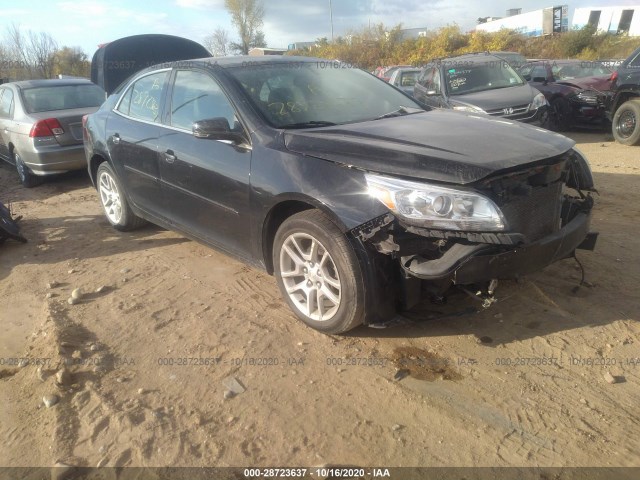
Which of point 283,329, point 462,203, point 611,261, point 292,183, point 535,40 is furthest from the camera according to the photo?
point 535,40

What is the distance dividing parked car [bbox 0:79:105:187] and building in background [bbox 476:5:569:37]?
34953 mm

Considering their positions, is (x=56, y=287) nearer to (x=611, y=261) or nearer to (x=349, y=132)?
(x=349, y=132)

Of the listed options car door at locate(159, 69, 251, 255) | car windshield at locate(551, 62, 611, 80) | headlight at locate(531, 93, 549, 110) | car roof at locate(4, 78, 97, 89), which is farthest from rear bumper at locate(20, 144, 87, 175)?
car windshield at locate(551, 62, 611, 80)

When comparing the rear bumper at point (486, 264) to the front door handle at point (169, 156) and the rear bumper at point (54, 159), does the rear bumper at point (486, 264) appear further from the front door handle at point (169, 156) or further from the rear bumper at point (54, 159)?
the rear bumper at point (54, 159)

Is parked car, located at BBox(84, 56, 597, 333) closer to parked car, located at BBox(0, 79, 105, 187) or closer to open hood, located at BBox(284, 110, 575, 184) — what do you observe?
open hood, located at BBox(284, 110, 575, 184)

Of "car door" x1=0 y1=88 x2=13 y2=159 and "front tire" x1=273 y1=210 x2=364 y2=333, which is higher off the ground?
"car door" x1=0 y1=88 x2=13 y2=159

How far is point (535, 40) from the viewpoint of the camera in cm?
3425

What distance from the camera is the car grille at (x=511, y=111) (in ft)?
27.4

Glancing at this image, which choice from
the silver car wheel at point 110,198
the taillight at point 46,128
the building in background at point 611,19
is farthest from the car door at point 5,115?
the building in background at point 611,19

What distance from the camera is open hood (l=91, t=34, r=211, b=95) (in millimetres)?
9227

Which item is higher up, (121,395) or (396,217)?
(396,217)

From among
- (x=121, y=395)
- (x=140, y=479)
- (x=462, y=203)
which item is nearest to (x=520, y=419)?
(x=462, y=203)

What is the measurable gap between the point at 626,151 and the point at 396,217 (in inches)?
A: 301

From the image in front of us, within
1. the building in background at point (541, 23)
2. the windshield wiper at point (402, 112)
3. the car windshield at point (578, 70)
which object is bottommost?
the car windshield at point (578, 70)
